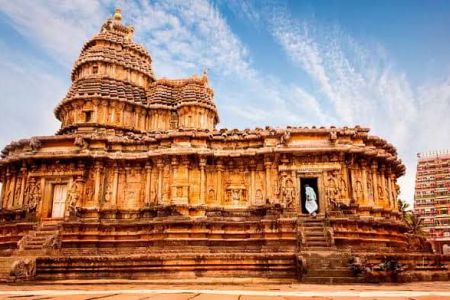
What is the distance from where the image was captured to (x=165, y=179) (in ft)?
76.2

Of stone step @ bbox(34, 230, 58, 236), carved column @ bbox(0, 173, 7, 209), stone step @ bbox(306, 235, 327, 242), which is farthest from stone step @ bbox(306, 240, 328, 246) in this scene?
carved column @ bbox(0, 173, 7, 209)

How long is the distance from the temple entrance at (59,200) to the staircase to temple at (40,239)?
2.93 ft

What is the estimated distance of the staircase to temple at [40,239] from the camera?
20.5 meters

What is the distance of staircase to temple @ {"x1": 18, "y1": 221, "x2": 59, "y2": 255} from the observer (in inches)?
806

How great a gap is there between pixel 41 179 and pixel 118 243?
646cm

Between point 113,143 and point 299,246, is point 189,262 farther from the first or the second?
point 113,143

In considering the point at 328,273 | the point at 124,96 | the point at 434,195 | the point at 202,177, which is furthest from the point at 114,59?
the point at 434,195

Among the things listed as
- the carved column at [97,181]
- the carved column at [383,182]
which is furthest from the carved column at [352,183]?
the carved column at [97,181]

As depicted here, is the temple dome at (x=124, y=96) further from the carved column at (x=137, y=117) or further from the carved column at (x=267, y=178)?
the carved column at (x=267, y=178)

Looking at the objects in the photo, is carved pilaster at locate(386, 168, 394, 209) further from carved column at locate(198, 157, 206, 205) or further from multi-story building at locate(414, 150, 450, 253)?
multi-story building at locate(414, 150, 450, 253)

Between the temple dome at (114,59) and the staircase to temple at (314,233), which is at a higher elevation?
the temple dome at (114,59)

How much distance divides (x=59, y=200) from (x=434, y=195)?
5609 cm

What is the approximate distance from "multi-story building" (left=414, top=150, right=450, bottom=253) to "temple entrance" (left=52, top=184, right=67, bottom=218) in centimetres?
5306

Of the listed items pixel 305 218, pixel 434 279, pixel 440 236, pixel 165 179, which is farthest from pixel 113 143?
pixel 440 236
